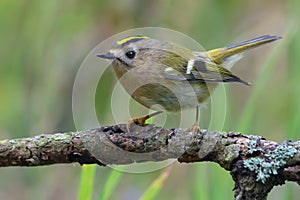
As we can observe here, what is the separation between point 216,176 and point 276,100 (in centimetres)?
143

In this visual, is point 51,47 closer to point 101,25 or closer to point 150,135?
point 101,25

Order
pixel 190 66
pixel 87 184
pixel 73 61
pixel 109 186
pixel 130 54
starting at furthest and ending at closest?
pixel 73 61
pixel 190 66
pixel 130 54
pixel 109 186
pixel 87 184

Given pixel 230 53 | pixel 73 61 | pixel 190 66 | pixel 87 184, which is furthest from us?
pixel 73 61

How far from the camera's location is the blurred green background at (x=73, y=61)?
371cm

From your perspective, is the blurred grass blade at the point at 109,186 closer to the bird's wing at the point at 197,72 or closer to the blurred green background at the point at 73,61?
the bird's wing at the point at 197,72

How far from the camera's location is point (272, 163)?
156cm

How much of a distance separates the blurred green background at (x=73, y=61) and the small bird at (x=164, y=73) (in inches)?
29.3

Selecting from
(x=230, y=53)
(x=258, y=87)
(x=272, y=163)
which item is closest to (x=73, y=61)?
(x=230, y=53)

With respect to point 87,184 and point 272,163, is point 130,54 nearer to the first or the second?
point 87,184

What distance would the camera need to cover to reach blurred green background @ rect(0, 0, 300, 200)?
12.2 ft

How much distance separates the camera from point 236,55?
3184 millimetres

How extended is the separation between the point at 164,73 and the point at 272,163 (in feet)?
4.14

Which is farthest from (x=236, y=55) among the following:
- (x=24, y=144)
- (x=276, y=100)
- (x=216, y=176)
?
(x=24, y=144)

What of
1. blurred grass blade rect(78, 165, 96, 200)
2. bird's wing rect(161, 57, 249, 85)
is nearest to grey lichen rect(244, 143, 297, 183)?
blurred grass blade rect(78, 165, 96, 200)
